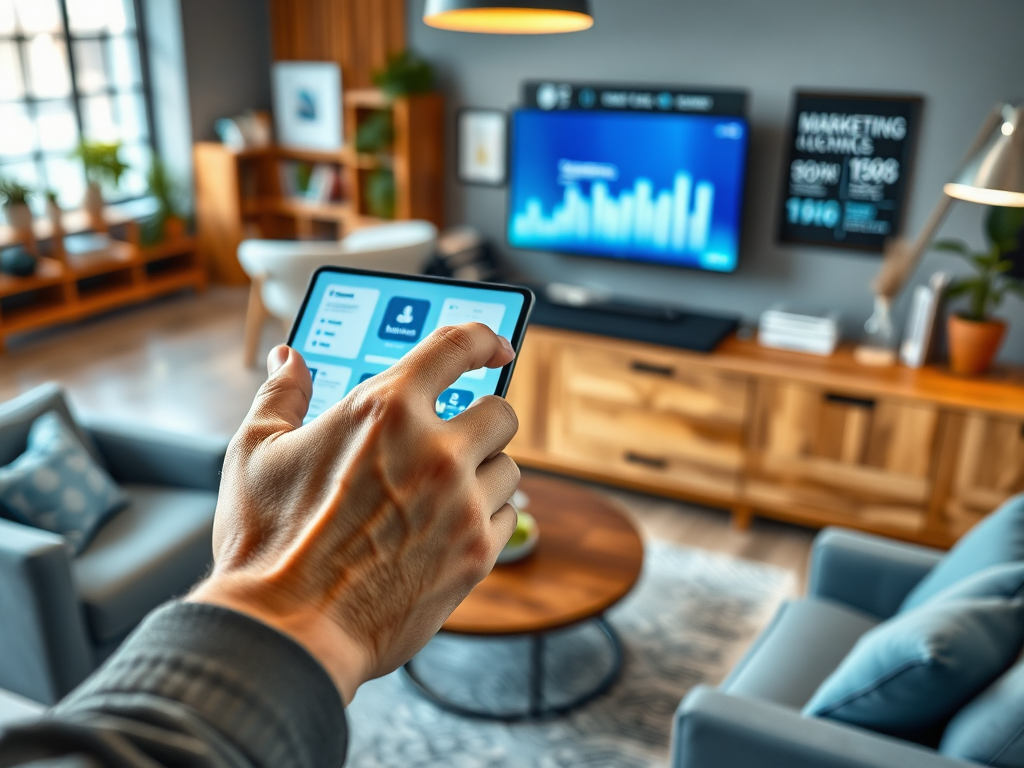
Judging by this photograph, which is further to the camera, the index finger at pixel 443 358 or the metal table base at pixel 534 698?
the metal table base at pixel 534 698

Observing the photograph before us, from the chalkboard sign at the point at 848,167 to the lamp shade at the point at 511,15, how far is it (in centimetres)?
170

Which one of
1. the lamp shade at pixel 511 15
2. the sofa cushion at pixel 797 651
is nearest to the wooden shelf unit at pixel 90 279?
the lamp shade at pixel 511 15

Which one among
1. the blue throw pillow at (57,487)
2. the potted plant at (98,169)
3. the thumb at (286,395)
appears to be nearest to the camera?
the thumb at (286,395)

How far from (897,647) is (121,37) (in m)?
5.89

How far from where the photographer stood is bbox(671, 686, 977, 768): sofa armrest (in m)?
1.57

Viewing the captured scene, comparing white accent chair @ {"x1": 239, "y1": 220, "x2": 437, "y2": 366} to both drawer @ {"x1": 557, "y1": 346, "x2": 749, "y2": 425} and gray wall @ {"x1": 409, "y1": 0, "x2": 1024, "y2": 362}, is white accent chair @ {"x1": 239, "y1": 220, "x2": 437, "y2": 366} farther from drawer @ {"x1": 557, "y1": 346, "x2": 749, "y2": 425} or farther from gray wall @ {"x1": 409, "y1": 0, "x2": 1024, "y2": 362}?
drawer @ {"x1": 557, "y1": 346, "x2": 749, "y2": 425}

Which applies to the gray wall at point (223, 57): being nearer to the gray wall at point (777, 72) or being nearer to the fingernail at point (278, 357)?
the gray wall at point (777, 72)

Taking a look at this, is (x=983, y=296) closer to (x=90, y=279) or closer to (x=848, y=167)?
(x=848, y=167)

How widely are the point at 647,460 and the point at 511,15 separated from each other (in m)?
1.88

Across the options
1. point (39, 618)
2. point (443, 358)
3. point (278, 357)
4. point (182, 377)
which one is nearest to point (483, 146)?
point (182, 377)

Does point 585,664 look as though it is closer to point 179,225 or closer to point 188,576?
point 188,576

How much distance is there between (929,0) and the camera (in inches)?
133

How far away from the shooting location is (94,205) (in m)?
5.54

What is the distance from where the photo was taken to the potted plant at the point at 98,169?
5.41m
